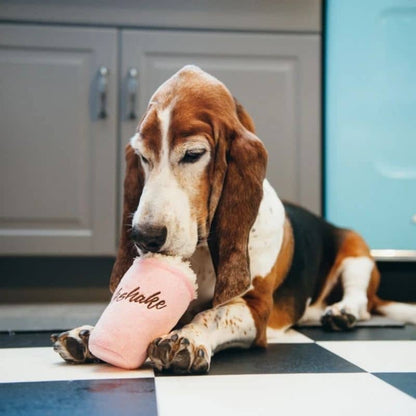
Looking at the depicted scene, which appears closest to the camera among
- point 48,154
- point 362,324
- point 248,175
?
point 248,175

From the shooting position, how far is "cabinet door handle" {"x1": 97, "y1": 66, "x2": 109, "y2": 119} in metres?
3.04

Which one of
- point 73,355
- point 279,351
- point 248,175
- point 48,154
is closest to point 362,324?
point 279,351

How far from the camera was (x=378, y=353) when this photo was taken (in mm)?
1776

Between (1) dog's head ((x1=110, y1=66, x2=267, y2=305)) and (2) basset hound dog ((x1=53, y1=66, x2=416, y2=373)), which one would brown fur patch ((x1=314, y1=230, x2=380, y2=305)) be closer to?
(2) basset hound dog ((x1=53, y1=66, x2=416, y2=373))

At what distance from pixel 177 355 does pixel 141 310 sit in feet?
0.39

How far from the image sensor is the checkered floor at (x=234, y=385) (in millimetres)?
1155

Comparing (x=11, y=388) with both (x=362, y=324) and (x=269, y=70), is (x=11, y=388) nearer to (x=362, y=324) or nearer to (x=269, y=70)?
(x=362, y=324)

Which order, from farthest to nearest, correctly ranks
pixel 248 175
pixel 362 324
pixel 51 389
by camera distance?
1. pixel 362 324
2. pixel 248 175
3. pixel 51 389

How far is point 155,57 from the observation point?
3.12m

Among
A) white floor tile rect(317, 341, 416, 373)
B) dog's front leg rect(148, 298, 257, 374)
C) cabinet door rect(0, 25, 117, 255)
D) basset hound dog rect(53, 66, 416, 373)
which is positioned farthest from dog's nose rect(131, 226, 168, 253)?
cabinet door rect(0, 25, 117, 255)

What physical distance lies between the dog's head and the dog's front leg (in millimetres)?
76

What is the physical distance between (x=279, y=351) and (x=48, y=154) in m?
1.69

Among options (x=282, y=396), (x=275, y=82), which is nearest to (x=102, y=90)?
(x=275, y=82)

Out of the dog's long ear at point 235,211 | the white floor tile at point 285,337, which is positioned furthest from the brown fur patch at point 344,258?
the dog's long ear at point 235,211
